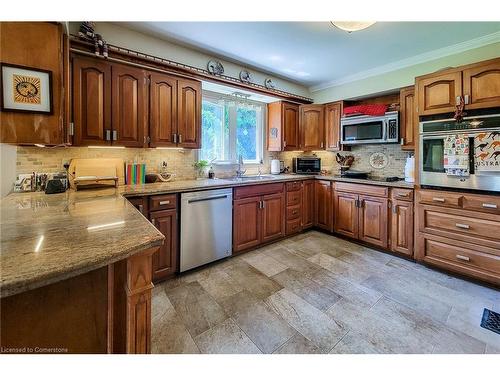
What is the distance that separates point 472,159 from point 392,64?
1.83 metres

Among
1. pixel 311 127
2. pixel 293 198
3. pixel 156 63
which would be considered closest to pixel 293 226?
pixel 293 198

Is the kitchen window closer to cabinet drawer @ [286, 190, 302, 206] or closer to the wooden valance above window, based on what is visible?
the wooden valance above window

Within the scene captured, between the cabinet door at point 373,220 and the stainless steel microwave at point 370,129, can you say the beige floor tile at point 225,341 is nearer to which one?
the cabinet door at point 373,220

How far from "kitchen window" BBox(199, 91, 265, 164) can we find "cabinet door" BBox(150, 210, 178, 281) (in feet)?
4.17

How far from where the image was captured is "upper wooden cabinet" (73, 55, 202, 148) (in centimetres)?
215

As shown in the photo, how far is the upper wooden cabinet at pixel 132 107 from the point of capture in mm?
2150

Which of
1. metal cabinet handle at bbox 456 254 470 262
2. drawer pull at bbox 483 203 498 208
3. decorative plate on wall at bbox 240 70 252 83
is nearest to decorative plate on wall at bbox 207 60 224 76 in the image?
decorative plate on wall at bbox 240 70 252 83

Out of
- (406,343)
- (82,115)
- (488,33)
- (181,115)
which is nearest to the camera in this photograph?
(406,343)

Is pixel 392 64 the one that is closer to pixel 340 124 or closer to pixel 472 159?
pixel 340 124

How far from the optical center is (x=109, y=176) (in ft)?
7.86

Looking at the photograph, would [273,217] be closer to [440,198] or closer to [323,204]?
[323,204]

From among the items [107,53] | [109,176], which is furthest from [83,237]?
[107,53]

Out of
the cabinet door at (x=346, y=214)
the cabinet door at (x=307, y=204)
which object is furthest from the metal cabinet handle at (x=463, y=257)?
the cabinet door at (x=307, y=204)

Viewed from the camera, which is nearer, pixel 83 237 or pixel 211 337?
pixel 83 237
